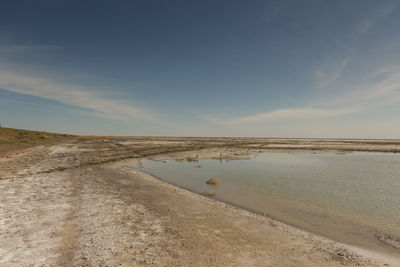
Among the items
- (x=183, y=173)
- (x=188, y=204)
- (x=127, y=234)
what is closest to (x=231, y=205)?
(x=188, y=204)

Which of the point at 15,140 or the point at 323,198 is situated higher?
the point at 15,140

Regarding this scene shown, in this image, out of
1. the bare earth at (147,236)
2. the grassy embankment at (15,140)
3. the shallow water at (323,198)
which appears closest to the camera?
the bare earth at (147,236)

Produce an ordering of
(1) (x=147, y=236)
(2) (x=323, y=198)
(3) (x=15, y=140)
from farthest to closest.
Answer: (3) (x=15, y=140) → (2) (x=323, y=198) → (1) (x=147, y=236)

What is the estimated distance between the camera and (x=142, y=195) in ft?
47.6

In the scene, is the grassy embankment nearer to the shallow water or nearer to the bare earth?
the bare earth

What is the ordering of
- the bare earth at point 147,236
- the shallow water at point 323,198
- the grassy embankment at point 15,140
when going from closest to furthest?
the bare earth at point 147,236, the shallow water at point 323,198, the grassy embankment at point 15,140

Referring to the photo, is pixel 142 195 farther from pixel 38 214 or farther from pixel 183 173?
pixel 183 173

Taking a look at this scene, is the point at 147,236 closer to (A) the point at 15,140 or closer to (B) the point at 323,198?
(B) the point at 323,198

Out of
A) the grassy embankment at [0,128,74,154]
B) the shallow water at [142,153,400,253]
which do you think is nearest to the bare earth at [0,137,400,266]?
the shallow water at [142,153,400,253]

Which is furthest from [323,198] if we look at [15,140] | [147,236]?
[15,140]

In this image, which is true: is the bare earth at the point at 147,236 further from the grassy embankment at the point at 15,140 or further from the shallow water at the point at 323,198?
the grassy embankment at the point at 15,140

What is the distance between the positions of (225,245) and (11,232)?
27.2ft

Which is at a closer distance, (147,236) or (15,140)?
(147,236)

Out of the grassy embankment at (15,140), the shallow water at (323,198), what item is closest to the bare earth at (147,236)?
the shallow water at (323,198)
